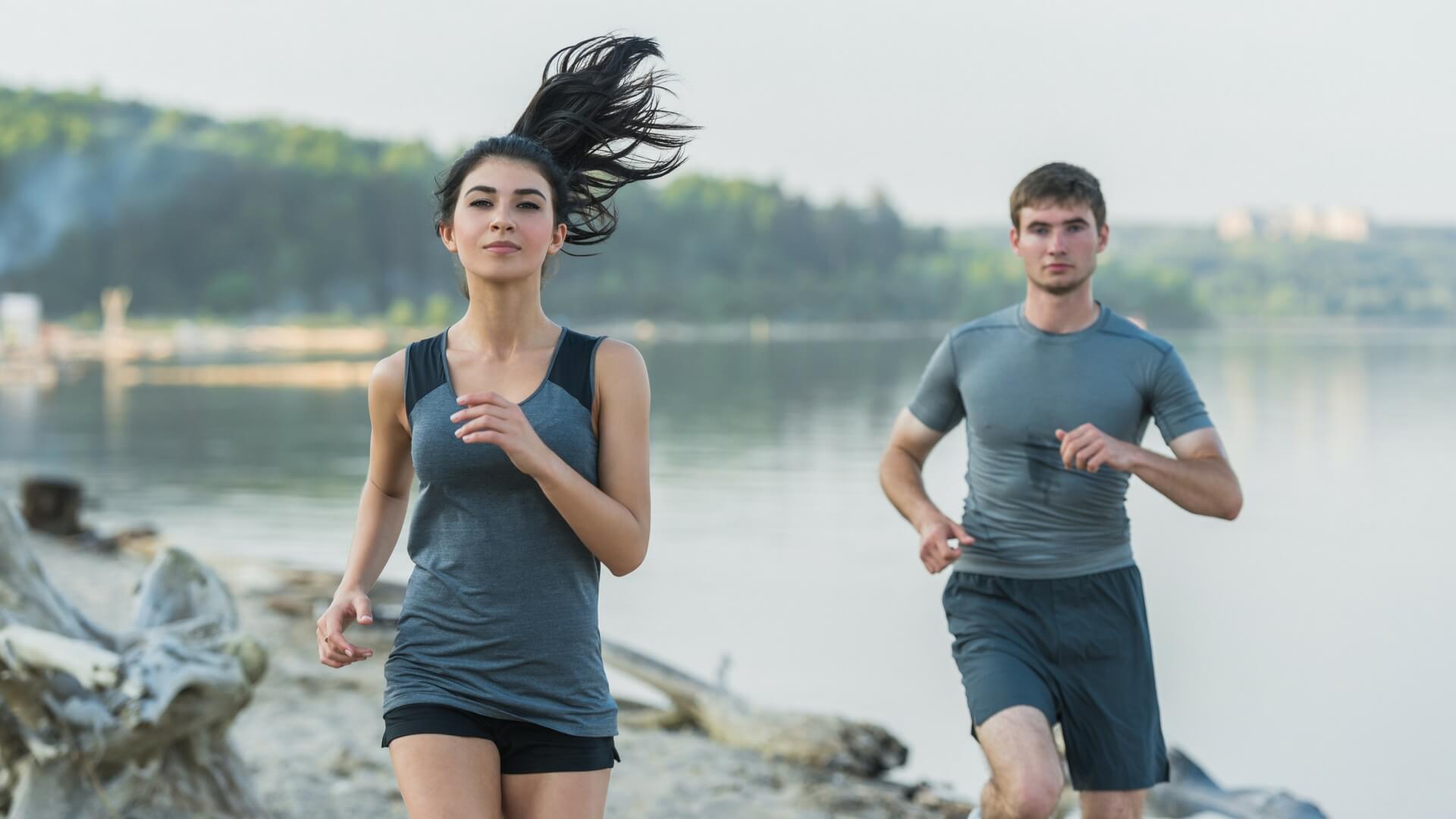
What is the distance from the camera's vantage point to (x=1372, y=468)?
1041 inches

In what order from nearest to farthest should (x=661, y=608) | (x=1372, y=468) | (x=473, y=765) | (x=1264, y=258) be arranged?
(x=473, y=765) < (x=661, y=608) < (x=1372, y=468) < (x=1264, y=258)

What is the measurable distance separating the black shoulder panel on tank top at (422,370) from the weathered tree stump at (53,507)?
1259 centimetres

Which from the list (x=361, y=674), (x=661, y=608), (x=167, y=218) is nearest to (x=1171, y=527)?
(x=661, y=608)

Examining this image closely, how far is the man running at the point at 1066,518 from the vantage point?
4266 mm

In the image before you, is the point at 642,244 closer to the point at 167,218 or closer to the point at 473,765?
the point at 167,218

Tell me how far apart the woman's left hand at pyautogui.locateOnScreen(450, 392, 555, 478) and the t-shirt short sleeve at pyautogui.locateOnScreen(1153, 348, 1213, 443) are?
83.8 inches

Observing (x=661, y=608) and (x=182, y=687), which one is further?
(x=661, y=608)

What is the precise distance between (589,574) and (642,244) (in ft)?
465

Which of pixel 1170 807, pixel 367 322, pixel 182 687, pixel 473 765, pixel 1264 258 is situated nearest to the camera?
pixel 473 765

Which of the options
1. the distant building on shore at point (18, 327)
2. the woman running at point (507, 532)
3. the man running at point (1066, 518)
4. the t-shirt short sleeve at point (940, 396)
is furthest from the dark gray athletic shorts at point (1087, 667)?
the distant building on shore at point (18, 327)

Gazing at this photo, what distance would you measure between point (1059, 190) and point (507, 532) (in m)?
2.20

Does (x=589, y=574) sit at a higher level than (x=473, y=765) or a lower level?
higher

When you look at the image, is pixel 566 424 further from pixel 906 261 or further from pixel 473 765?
pixel 906 261

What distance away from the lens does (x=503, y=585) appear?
115 inches
